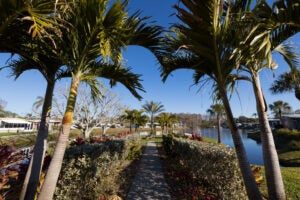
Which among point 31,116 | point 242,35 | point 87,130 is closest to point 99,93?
point 242,35

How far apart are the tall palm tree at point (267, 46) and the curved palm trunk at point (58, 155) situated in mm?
2960

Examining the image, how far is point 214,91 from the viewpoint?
3.83 meters

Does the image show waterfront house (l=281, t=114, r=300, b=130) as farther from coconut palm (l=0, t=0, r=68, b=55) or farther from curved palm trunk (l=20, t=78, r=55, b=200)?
coconut palm (l=0, t=0, r=68, b=55)

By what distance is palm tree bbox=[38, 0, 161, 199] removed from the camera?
7.92 feet

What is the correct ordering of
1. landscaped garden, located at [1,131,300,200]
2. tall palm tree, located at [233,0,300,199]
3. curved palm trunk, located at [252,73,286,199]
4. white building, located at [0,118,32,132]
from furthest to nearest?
white building, located at [0,118,32,132]
landscaped garden, located at [1,131,300,200]
curved palm trunk, located at [252,73,286,199]
tall palm tree, located at [233,0,300,199]

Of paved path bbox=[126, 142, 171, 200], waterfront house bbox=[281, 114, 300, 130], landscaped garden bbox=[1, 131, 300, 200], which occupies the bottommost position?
paved path bbox=[126, 142, 171, 200]

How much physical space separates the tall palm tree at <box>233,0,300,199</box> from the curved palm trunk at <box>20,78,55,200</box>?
3.93 m

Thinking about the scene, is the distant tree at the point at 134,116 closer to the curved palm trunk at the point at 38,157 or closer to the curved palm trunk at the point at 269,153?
the curved palm trunk at the point at 38,157

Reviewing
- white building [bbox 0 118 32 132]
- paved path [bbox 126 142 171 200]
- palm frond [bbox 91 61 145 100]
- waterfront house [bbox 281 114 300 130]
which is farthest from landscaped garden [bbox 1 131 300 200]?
white building [bbox 0 118 32 132]

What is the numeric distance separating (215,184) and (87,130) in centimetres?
2088

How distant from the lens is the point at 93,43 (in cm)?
285

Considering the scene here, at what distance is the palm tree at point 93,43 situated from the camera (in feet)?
7.92

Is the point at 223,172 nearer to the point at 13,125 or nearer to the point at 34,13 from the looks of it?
the point at 34,13

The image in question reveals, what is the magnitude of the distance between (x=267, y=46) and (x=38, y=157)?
453 cm
